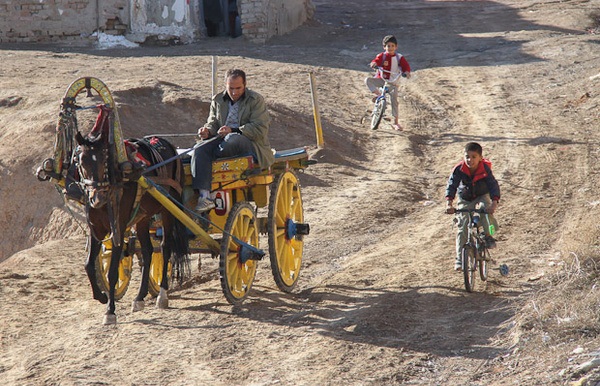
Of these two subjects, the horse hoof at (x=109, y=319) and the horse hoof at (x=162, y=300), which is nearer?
the horse hoof at (x=109, y=319)

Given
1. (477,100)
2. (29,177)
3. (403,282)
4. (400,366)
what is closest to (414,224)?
(403,282)

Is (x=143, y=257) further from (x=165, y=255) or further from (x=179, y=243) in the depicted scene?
(x=179, y=243)

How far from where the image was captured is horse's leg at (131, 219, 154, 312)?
8.05m

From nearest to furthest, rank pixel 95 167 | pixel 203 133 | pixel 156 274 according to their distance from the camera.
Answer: pixel 95 167
pixel 203 133
pixel 156 274

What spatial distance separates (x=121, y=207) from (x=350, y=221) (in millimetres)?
4480

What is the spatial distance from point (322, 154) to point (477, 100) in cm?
495

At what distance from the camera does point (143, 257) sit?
807 centimetres

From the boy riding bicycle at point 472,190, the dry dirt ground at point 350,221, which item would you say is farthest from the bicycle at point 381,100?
the boy riding bicycle at point 472,190

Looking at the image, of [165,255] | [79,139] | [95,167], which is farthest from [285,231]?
[79,139]

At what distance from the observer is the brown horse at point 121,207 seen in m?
7.21

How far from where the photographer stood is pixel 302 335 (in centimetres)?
743

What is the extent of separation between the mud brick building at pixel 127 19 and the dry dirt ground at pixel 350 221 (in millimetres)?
596

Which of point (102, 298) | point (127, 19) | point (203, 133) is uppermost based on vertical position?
point (127, 19)

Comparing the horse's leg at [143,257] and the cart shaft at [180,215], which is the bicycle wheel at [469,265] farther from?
the horse's leg at [143,257]
